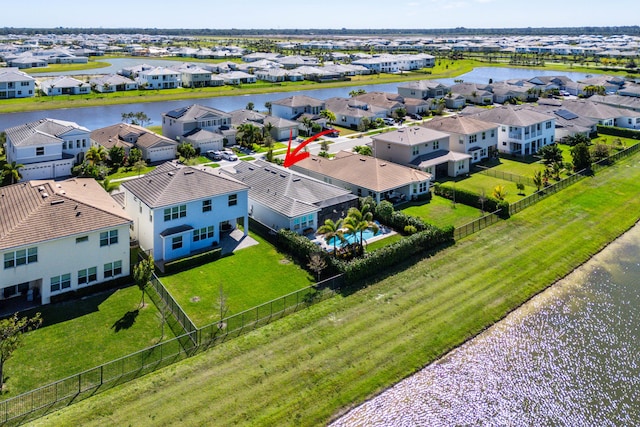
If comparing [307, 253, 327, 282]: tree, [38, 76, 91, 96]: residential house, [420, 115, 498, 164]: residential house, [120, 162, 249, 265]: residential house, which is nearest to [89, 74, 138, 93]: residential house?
[38, 76, 91, 96]: residential house

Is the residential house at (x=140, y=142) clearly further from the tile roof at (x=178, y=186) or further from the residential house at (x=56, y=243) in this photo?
the residential house at (x=56, y=243)

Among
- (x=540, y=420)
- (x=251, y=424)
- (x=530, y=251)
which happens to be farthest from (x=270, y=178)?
(x=540, y=420)

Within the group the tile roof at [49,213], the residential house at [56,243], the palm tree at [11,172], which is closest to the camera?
the residential house at [56,243]

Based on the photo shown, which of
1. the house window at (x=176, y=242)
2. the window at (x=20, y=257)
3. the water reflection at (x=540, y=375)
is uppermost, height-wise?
the window at (x=20, y=257)

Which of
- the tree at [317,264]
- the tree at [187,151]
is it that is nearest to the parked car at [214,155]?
the tree at [187,151]

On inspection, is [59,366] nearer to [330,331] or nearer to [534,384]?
[330,331]

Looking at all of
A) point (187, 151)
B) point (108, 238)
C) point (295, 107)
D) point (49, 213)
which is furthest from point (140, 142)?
point (108, 238)
